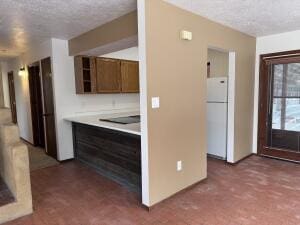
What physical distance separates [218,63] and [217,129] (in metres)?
1.59

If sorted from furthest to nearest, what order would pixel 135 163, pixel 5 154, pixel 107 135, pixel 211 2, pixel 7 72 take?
pixel 7 72, pixel 107 135, pixel 135 163, pixel 5 154, pixel 211 2

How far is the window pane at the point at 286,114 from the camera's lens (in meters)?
4.00

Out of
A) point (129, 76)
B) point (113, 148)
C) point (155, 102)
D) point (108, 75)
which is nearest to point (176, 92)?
point (155, 102)

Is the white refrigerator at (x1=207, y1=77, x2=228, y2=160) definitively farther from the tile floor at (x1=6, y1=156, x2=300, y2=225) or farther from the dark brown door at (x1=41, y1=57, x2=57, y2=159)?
the dark brown door at (x1=41, y1=57, x2=57, y2=159)

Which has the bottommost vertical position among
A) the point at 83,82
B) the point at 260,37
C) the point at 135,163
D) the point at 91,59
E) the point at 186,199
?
the point at 186,199

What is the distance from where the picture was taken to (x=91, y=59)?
421 centimetres

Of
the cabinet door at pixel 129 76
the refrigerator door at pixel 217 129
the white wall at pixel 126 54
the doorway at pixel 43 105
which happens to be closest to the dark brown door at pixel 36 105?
the doorway at pixel 43 105

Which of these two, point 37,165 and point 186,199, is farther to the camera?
point 37,165

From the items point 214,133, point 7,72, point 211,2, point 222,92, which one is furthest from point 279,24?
point 7,72

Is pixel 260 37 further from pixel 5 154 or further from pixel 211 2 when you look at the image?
pixel 5 154

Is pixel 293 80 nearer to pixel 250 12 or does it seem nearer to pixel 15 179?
pixel 250 12

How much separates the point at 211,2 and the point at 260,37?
2.29 metres

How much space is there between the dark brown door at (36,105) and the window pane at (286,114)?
16.9 ft

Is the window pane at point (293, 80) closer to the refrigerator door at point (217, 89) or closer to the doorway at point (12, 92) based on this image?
the refrigerator door at point (217, 89)
